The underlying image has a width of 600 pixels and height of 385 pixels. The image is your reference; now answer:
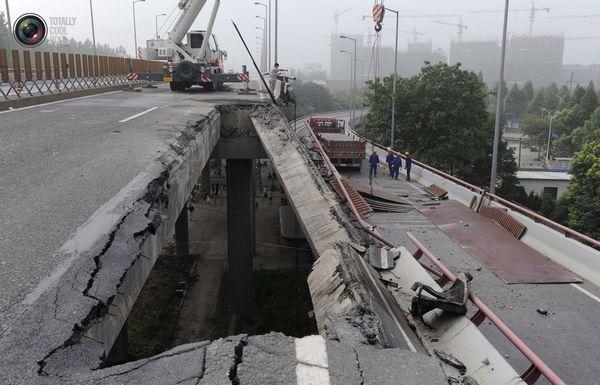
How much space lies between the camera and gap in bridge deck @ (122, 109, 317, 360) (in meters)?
17.7

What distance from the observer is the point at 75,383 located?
3.10m

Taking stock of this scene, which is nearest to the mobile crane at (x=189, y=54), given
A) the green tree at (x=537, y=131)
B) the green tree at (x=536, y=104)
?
the green tree at (x=537, y=131)

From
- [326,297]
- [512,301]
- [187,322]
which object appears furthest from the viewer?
[187,322]

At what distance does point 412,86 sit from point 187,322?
2600cm

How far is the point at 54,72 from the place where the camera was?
22.6m

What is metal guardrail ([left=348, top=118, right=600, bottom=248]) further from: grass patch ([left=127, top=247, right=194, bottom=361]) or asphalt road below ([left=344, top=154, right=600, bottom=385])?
grass patch ([left=127, top=247, right=194, bottom=361])

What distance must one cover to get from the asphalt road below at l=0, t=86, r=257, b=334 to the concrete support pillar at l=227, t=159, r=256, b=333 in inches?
172

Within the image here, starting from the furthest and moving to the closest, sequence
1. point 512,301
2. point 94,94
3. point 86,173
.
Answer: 1. point 94,94
2. point 512,301
3. point 86,173

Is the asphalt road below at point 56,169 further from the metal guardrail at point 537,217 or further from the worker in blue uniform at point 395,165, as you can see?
the worker in blue uniform at point 395,165

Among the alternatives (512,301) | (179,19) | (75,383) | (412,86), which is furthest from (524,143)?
(75,383)

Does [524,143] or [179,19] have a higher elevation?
[179,19]

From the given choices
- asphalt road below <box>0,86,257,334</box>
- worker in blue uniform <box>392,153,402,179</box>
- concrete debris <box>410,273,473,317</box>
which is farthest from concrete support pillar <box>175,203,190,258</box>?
concrete debris <box>410,273,473,317</box>

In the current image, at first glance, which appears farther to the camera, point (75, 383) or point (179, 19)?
point (179, 19)

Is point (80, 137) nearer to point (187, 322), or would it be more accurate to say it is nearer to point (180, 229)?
point (187, 322)
